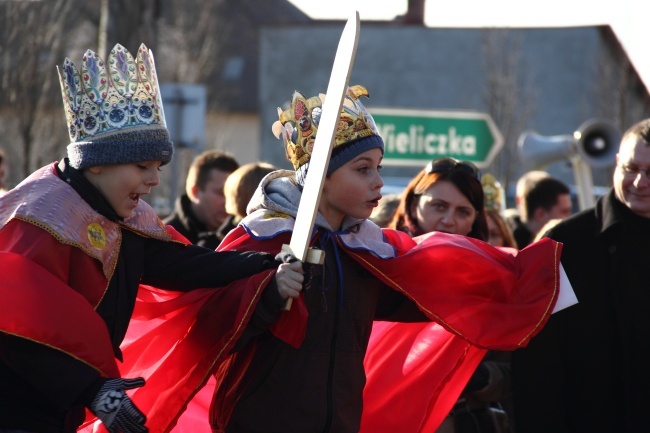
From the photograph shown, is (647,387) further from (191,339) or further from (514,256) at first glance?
(191,339)

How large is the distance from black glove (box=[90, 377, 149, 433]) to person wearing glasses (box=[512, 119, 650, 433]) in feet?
7.07

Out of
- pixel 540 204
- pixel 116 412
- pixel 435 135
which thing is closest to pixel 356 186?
pixel 116 412

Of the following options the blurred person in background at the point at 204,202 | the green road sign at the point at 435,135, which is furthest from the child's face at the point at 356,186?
the green road sign at the point at 435,135

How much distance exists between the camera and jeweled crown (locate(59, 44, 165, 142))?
4.21 meters

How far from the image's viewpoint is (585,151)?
11.4 metres

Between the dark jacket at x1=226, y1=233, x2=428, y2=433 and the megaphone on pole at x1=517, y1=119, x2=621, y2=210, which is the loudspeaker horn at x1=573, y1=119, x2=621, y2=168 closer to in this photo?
the megaphone on pole at x1=517, y1=119, x2=621, y2=210

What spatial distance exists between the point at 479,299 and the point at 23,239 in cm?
176

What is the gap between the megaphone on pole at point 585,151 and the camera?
11.2 metres

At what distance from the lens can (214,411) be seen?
15.1 feet

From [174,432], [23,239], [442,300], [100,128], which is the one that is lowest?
[174,432]

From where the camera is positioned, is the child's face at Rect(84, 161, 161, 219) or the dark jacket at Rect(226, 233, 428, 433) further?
the dark jacket at Rect(226, 233, 428, 433)

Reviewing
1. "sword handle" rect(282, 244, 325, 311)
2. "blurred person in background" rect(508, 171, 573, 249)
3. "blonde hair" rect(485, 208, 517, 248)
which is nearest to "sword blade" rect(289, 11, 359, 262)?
"sword handle" rect(282, 244, 325, 311)

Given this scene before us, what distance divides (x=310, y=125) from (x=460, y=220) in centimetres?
151

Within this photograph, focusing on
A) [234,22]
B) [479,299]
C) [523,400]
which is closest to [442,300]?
[479,299]
